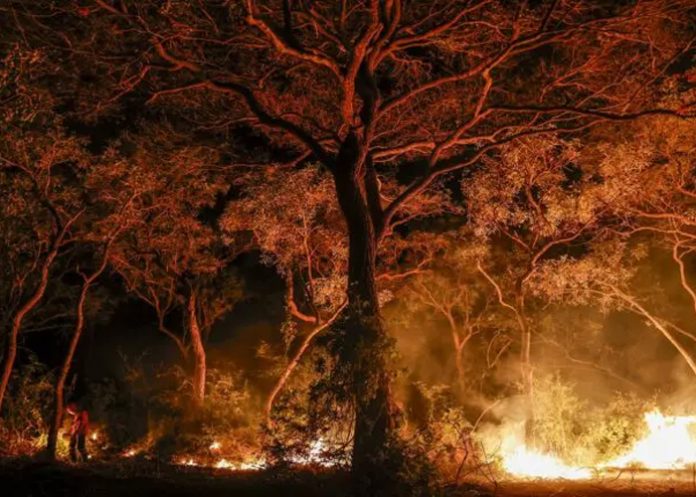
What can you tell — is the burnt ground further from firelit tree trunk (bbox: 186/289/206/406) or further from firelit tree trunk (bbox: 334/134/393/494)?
firelit tree trunk (bbox: 186/289/206/406)

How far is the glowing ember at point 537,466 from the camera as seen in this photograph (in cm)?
1362

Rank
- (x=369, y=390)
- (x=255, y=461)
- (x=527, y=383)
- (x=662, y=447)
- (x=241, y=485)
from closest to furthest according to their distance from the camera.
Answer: (x=369, y=390) < (x=241, y=485) < (x=255, y=461) < (x=662, y=447) < (x=527, y=383)

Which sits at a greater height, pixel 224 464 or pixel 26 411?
pixel 26 411

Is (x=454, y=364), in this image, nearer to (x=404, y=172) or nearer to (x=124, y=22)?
(x=404, y=172)

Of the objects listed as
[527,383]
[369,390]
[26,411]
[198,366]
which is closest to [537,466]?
[527,383]

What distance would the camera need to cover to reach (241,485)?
11586 millimetres

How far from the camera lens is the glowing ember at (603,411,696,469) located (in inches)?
567

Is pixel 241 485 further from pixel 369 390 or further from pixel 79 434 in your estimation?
pixel 79 434

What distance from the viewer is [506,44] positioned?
537 inches

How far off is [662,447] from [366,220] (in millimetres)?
7113

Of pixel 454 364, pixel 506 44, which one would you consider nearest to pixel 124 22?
pixel 506 44

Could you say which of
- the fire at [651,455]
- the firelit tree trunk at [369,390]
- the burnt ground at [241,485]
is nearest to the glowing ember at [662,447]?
the fire at [651,455]

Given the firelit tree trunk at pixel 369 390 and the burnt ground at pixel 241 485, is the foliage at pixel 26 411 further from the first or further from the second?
the firelit tree trunk at pixel 369 390

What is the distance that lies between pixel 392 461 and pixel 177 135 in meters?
9.16
